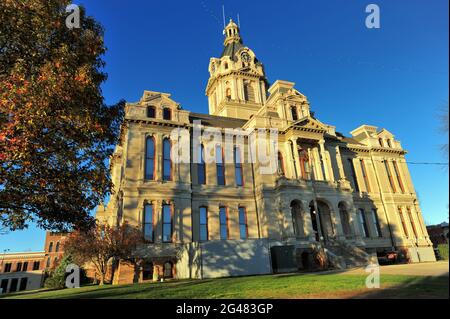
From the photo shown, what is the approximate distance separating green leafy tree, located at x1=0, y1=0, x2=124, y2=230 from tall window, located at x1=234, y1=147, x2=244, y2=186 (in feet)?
62.5

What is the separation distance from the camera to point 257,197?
3073 cm

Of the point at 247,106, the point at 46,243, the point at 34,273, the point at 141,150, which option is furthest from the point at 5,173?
the point at 46,243

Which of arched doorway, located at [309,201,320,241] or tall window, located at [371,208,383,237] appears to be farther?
tall window, located at [371,208,383,237]

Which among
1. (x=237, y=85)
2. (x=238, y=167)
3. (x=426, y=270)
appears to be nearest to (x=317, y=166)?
(x=238, y=167)

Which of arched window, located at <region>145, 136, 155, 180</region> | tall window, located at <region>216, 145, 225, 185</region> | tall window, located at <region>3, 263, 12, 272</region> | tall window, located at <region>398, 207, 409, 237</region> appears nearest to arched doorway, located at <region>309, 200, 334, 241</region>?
tall window, located at <region>216, 145, 225, 185</region>

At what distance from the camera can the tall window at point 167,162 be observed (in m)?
28.1

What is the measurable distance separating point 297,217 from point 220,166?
9379 mm

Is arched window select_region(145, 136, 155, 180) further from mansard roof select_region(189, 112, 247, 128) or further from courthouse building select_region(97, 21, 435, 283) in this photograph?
mansard roof select_region(189, 112, 247, 128)

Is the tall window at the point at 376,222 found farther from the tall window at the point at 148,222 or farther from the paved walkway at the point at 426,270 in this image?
the tall window at the point at 148,222

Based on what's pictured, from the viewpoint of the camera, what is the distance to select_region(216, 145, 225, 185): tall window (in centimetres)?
3062

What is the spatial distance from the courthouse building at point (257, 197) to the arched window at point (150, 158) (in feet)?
0.31

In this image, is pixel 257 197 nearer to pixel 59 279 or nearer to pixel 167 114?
pixel 167 114

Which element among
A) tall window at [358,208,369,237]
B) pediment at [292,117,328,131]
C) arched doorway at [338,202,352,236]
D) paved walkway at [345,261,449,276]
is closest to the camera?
paved walkway at [345,261,449,276]
